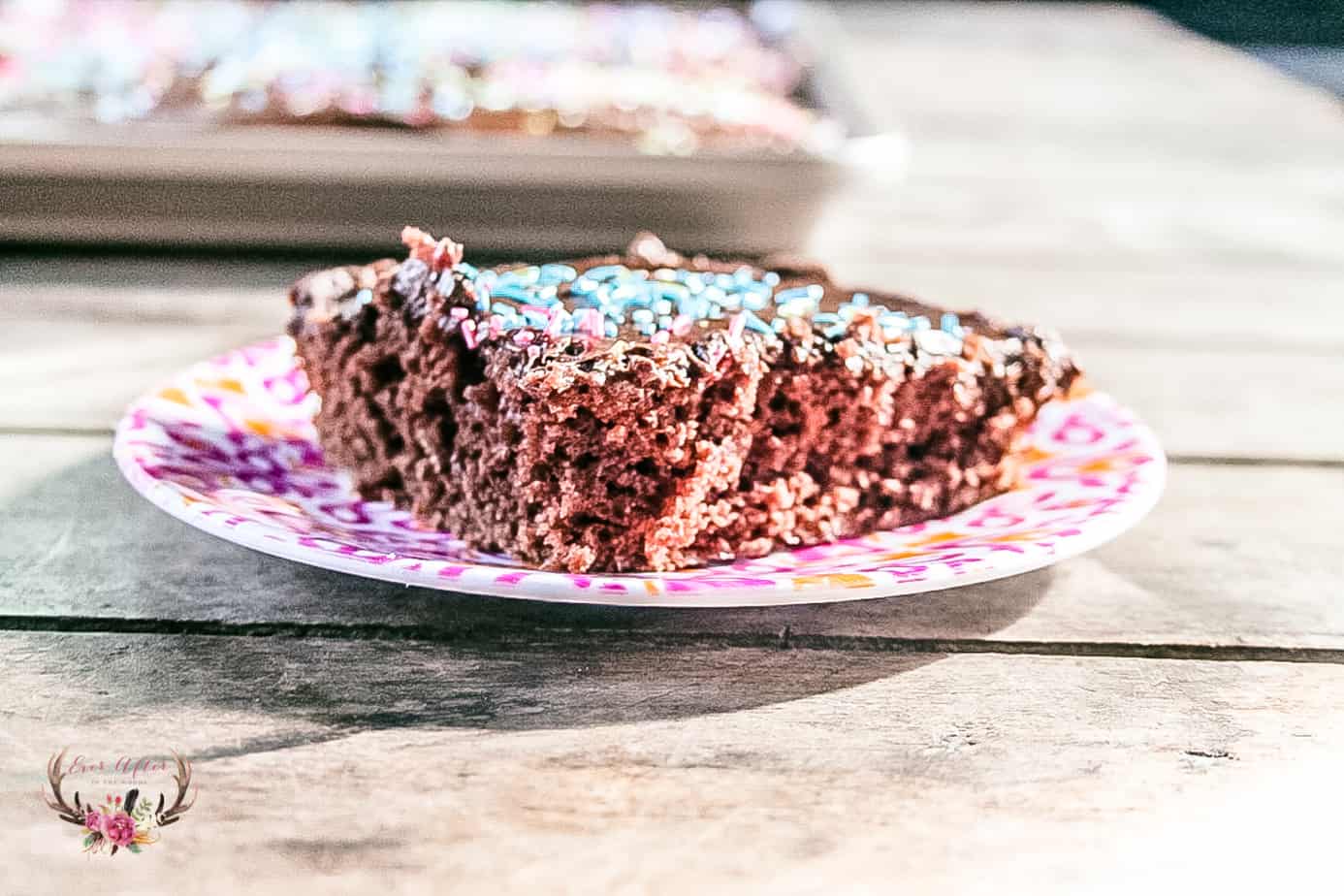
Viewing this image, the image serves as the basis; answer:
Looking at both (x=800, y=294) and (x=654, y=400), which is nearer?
(x=654, y=400)

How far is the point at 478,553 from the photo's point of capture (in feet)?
3.08

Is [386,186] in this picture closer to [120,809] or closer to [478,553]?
[478,553]

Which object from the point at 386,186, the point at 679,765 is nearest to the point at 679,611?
the point at 679,765

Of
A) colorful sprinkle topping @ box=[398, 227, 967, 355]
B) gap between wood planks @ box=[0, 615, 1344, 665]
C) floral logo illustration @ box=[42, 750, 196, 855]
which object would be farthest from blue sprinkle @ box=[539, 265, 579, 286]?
floral logo illustration @ box=[42, 750, 196, 855]

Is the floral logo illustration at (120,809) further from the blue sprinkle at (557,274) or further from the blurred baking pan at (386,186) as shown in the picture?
the blurred baking pan at (386,186)

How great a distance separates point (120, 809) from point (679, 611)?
348 mm

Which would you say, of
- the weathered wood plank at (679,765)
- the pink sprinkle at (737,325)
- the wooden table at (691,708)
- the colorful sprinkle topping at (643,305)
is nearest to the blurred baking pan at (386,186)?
the wooden table at (691,708)

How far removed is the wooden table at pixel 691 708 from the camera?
69 cm

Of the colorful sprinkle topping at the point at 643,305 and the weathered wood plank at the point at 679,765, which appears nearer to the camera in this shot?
the weathered wood plank at the point at 679,765

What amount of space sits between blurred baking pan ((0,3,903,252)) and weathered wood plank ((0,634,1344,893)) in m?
0.90

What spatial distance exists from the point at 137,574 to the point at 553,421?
0.99ft

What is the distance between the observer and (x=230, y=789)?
0.72 meters

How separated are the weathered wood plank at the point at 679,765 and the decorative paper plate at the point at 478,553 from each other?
65mm

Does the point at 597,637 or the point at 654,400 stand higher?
the point at 654,400
